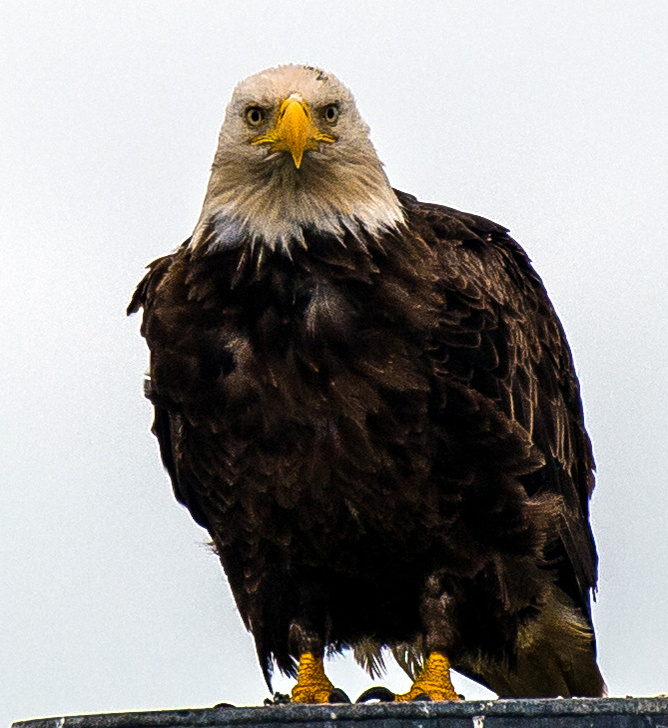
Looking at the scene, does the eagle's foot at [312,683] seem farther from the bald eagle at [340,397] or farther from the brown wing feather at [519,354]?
the brown wing feather at [519,354]

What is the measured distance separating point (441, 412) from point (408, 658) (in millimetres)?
1900

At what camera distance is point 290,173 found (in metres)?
7.50

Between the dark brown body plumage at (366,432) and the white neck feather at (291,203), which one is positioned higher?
the white neck feather at (291,203)

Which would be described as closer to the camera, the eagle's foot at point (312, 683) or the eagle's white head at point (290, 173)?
the eagle's white head at point (290, 173)

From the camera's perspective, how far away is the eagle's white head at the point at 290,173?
748 centimetres

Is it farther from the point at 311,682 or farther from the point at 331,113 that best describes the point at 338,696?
Answer: the point at 331,113

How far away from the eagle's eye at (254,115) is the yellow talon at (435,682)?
2.52 m

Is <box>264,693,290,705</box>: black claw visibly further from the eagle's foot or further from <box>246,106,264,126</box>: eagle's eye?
<box>246,106,264,126</box>: eagle's eye

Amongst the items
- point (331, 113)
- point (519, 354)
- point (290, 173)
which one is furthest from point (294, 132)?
point (519, 354)

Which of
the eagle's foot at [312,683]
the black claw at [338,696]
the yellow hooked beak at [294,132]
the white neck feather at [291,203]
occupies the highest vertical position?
the yellow hooked beak at [294,132]

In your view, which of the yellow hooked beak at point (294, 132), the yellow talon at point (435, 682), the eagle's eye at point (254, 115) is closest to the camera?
the yellow hooked beak at point (294, 132)

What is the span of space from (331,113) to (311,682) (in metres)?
2.60

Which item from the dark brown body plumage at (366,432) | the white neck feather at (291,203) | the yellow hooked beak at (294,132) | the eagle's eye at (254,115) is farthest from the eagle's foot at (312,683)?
the eagle's eye at (254,115)

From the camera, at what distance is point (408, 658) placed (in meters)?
8.91
